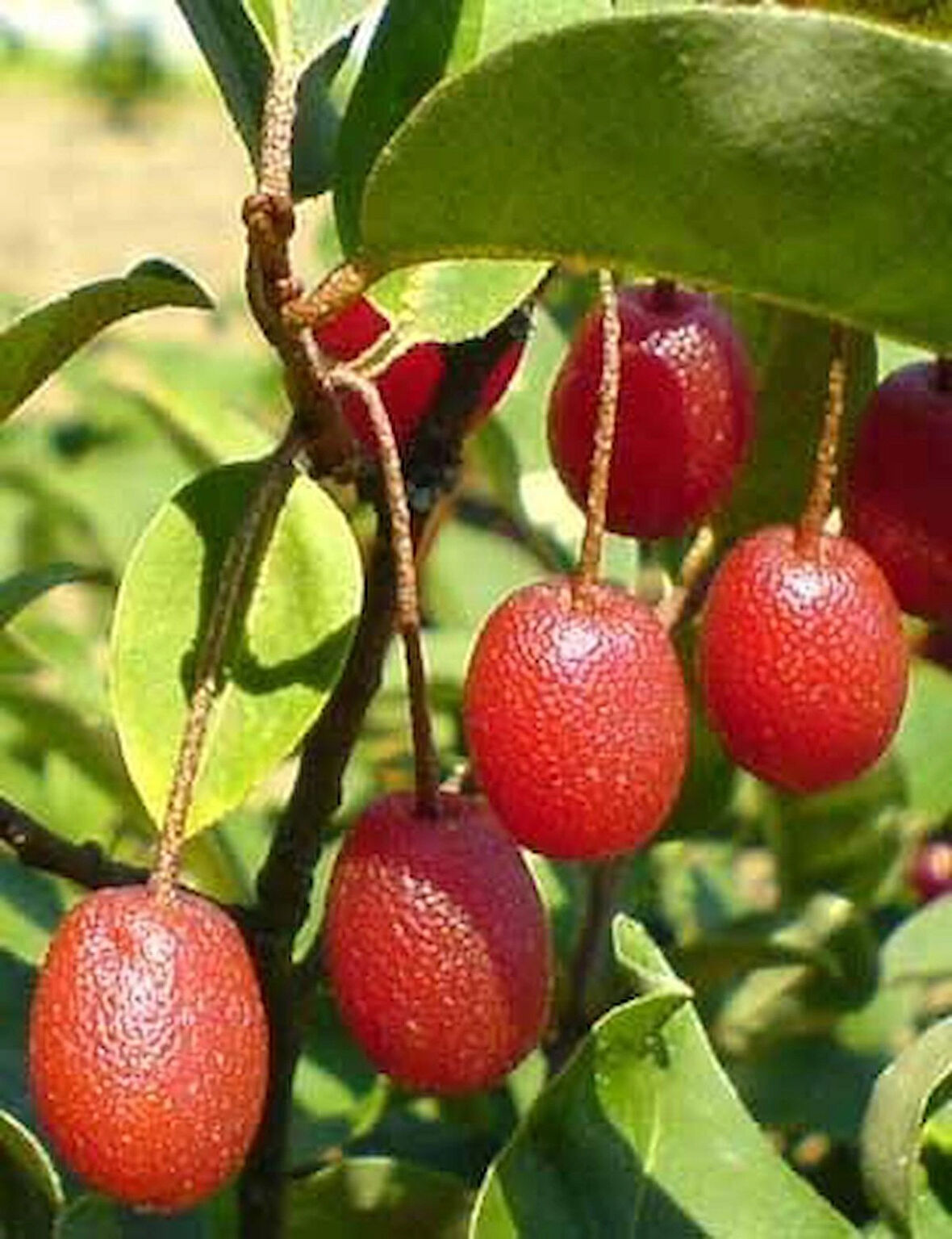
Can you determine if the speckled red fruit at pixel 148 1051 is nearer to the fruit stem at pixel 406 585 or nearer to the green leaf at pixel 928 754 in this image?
the fruit stem at pixel 406 585

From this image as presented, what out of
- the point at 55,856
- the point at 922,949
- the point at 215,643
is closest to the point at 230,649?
the point at 215,643

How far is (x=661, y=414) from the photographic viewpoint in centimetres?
131

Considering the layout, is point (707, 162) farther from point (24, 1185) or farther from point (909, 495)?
point (24, 1185)

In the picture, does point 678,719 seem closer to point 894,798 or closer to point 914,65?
point 914,65

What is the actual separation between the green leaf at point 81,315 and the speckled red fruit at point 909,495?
268mm

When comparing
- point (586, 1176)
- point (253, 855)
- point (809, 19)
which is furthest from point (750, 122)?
point (253, 855)

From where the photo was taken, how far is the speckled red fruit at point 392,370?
4.37ft

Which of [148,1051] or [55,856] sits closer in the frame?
[148,1051]

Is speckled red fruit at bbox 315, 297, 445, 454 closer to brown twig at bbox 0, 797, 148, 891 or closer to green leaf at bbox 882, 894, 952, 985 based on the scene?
brown twig at bbox 0, 797, 148, 891

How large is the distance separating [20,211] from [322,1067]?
12.2 meters

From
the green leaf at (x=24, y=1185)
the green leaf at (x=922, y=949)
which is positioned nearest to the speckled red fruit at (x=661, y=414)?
the green leaf at (x=24, y=1185)

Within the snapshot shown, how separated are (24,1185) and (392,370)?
1.25 feet

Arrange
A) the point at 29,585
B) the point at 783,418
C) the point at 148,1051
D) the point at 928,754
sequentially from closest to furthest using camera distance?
the point at 148,1051 → the point at 783,418 → the point at 29,585 → the point at 928,754

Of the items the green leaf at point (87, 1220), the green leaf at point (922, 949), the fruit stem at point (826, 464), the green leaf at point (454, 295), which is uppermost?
the green leaf at point (454, 295)
